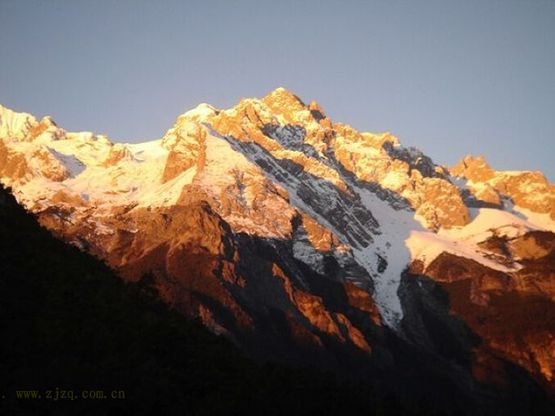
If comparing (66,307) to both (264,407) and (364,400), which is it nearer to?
(264,407)

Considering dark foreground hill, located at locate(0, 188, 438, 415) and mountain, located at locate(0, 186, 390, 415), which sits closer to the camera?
dark foreground hill, located at locate(0, 188, 438, 415)

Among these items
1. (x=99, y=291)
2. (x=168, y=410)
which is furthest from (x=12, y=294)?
(x=168, y=410)

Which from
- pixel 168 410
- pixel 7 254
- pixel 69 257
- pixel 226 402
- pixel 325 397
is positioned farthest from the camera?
pixel 69 257

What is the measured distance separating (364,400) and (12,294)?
3765cm

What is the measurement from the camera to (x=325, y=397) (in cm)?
9719

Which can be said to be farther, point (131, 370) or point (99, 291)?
point (99, 291)

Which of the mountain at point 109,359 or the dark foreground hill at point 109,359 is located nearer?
the dark foreground hill at point 109,359

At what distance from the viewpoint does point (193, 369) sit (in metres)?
98.6

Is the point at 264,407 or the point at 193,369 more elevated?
the point at 193,369

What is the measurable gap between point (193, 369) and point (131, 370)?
1265cm

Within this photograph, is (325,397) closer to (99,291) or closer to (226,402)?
(226,402)

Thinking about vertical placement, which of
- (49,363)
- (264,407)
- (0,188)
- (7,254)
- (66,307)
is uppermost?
(0,188)

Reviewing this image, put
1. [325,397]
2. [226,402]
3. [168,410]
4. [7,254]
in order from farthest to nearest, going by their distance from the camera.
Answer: [7,254], [325,397], [226,402], [168,410]

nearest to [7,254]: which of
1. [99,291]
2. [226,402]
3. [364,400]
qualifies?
[99,291]
